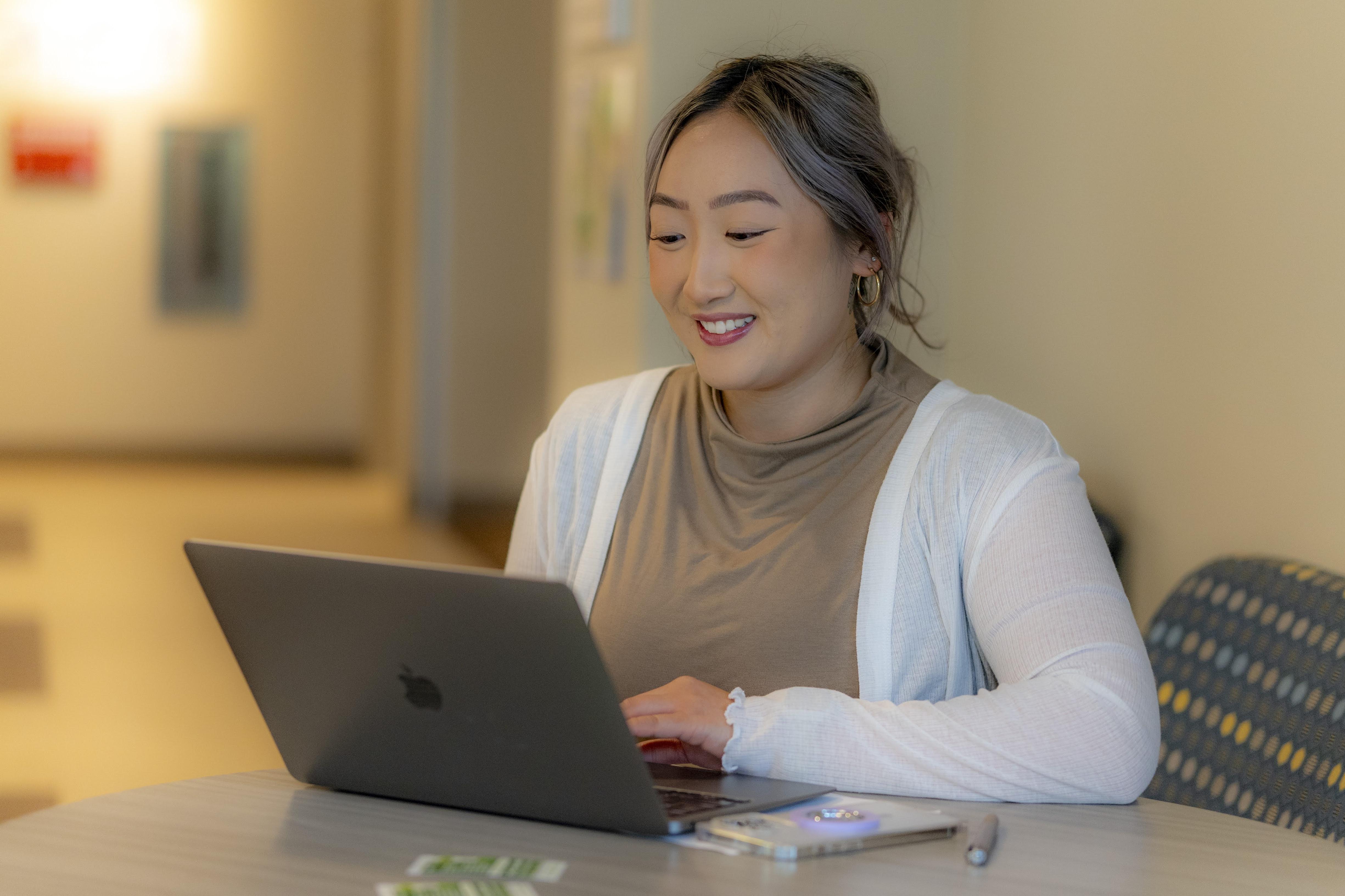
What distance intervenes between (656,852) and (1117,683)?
1.63ft

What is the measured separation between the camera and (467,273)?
7.05 m

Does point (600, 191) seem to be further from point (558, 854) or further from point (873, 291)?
point (558, 854)

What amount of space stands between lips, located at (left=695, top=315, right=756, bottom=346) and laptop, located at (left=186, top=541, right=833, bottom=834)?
57 cm

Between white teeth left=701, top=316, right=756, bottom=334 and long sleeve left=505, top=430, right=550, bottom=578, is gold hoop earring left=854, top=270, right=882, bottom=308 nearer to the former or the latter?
white teeth left=701, top=316, right=756, bottom=334

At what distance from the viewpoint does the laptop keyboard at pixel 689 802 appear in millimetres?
1089

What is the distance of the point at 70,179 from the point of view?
889 cm

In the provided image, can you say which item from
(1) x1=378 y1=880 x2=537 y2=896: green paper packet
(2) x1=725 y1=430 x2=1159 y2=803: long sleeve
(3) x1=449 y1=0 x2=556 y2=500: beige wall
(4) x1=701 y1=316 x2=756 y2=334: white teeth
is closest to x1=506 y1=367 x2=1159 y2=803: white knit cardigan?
(2) x1=725 y1=430 x2=1159 y2=803: long sleeve

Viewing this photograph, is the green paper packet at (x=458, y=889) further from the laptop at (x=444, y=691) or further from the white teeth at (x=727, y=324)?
the white teeth at (x=727, y=324)

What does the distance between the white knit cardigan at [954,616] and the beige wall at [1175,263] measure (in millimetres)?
524

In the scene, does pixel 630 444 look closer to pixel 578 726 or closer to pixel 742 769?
pixel 742 769

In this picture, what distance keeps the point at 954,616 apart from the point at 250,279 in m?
8.40

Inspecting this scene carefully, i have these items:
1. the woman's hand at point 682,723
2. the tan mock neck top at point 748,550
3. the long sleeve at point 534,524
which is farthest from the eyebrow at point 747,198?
the woman's hand at point 682,723

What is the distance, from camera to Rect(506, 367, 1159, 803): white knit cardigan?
4.05 ft

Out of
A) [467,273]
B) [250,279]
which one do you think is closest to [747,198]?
[467,273]
